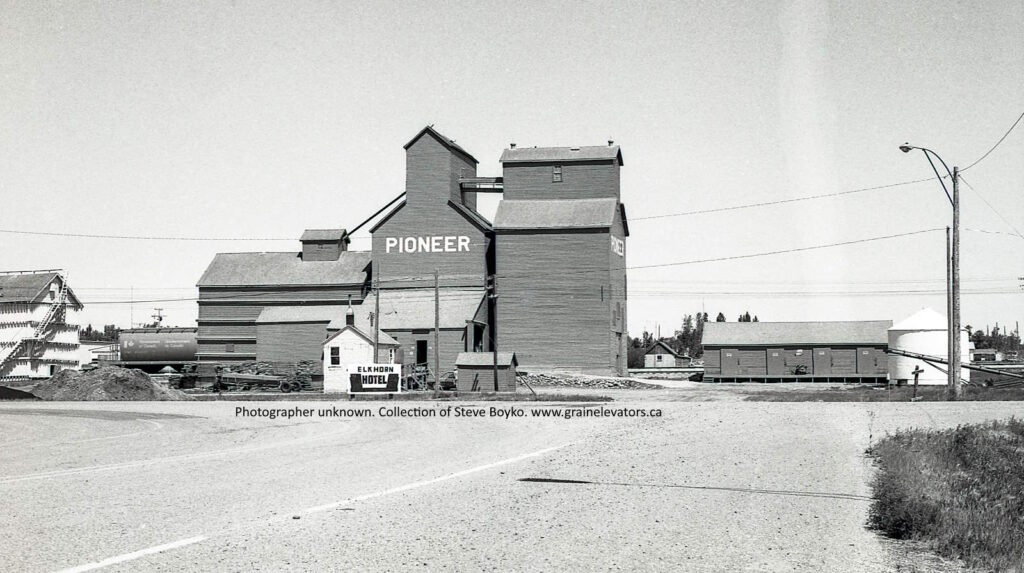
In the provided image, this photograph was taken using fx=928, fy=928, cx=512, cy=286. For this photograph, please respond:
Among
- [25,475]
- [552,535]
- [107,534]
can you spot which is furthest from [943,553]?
[25,475]

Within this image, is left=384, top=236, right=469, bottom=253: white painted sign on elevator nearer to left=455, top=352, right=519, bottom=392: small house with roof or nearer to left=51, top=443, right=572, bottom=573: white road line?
left=455, top=352, right=519, bottom=392: small house with roof

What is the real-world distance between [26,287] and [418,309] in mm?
37112

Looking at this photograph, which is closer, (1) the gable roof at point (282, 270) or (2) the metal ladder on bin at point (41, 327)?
(1) the gable roof at point (282, 270)

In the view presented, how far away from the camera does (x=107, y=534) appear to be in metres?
8.75

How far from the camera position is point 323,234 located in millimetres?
76000

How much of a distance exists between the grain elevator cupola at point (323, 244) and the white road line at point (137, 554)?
68135mm

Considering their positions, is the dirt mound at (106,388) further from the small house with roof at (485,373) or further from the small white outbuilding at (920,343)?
the small white outbuilding at (920,343)

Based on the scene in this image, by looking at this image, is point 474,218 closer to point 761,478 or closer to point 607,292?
point 607,292

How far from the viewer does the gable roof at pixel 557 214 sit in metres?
68.1

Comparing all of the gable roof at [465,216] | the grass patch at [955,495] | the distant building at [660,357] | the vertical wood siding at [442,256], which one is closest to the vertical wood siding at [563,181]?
the gable roof at [465,216]

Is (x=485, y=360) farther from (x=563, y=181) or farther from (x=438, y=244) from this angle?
(x=563, y=181)

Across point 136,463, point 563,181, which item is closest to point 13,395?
point 563,181

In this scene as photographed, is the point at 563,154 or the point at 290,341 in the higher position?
the point at 563,154

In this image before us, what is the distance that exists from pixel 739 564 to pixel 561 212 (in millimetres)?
62353
